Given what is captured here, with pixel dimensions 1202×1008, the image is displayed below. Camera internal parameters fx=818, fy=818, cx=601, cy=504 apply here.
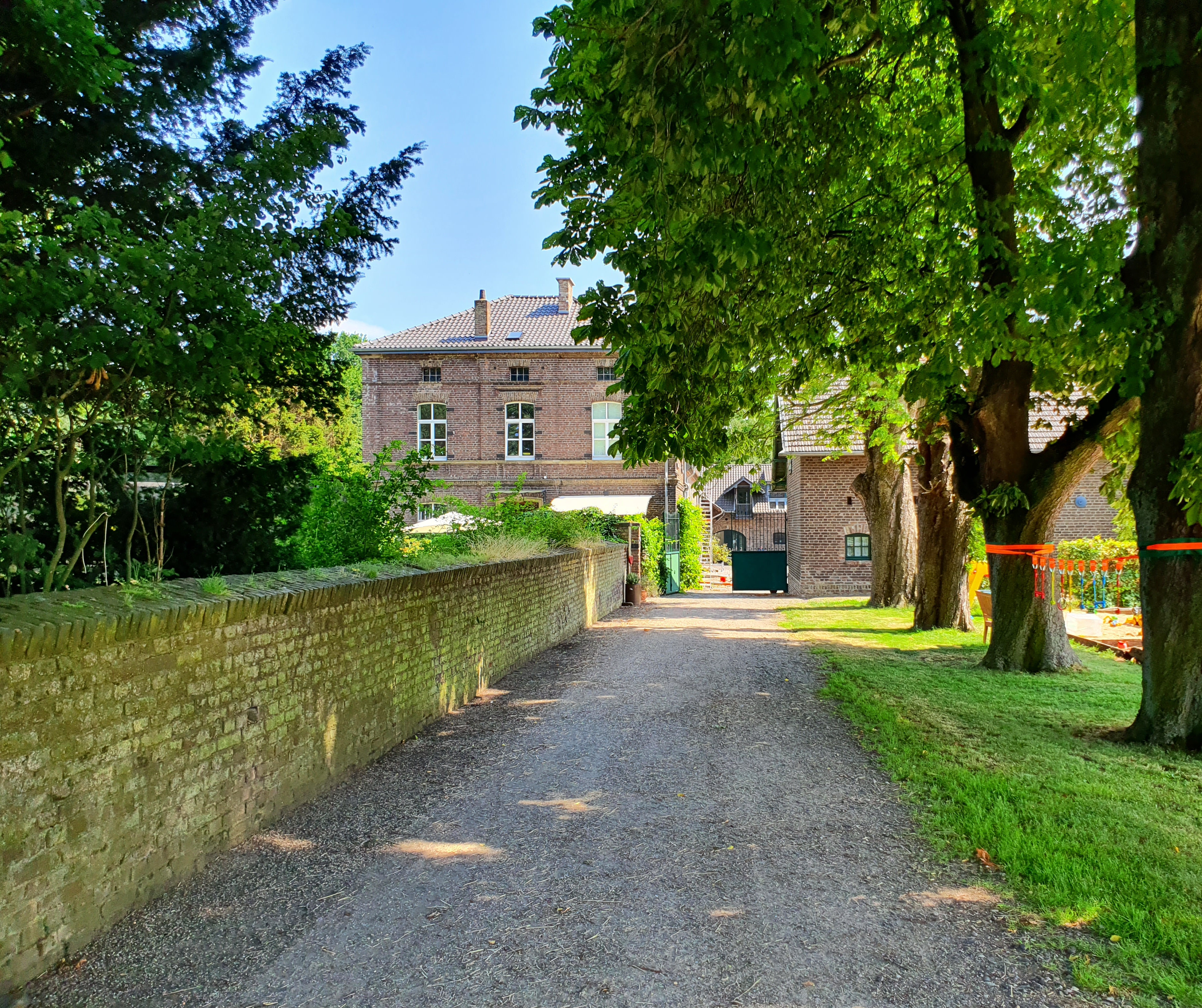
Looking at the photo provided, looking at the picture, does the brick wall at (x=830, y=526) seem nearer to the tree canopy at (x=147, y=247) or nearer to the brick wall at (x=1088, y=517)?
the brick wall at (x=1088, y=517)

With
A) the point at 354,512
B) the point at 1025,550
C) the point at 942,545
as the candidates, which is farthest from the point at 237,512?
the point at 942,545

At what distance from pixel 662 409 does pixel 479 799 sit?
489 cm

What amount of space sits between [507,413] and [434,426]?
3.19 meters

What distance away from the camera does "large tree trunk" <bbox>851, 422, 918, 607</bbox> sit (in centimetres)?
1944

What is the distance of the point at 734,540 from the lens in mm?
60781

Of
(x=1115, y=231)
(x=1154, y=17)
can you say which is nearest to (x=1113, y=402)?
(x=1115, y=231)

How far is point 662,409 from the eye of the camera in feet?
29.7

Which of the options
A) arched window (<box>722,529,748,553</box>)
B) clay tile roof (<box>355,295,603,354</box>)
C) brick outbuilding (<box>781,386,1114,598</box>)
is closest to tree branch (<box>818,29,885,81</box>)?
brick outbuilding (<box>781,386,1114,598</box>)

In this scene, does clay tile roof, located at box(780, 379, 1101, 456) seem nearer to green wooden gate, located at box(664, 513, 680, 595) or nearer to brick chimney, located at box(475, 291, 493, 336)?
green wooden gate, located at box(664, 513, 680, 595)

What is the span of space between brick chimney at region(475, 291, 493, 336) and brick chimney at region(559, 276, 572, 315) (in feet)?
11.3

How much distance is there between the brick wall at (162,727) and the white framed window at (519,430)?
2773 cm

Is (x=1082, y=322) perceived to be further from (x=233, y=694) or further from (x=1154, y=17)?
(x=233, y=694)

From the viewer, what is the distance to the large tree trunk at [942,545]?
14891 millimetres

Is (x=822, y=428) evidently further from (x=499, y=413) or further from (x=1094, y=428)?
(x=499, y=413)
